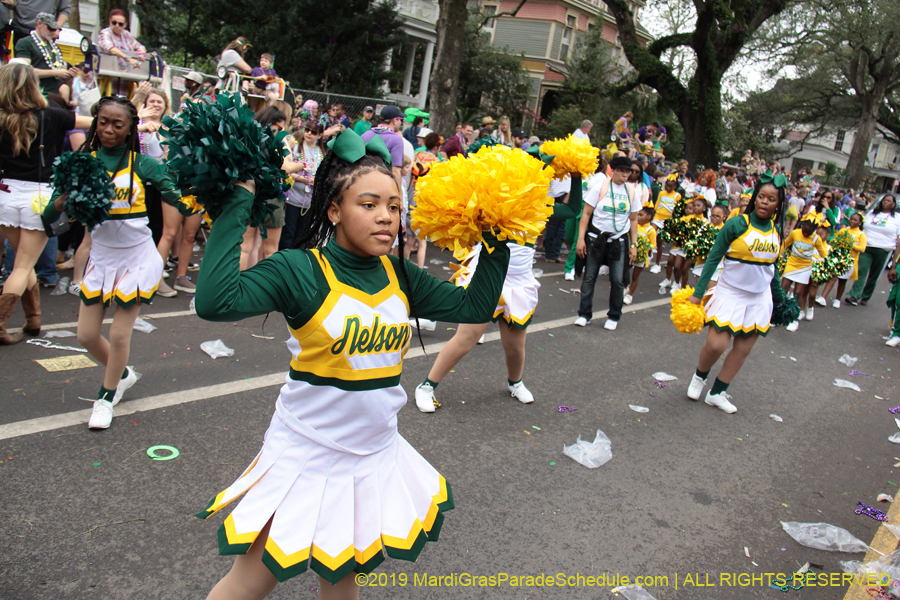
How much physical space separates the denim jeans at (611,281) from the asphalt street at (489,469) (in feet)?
3.88

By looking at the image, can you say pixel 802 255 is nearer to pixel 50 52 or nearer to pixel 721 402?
pixel 721 402

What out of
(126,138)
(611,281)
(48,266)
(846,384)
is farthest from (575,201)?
(48,266)

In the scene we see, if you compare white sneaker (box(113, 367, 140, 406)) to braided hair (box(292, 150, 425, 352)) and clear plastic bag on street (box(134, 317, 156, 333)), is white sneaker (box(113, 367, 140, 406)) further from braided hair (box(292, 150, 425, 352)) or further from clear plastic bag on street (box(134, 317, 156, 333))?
braided hair (box(292, 150, 425, 352))

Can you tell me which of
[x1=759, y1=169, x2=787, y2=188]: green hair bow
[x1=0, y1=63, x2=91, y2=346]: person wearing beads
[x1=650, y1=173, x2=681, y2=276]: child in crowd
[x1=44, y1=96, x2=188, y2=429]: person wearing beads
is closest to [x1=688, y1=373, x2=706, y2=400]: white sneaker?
[x1=759, y1=169, x2=787, y2=188]: green hair bow

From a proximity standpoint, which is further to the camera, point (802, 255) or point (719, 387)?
point (802, 255)

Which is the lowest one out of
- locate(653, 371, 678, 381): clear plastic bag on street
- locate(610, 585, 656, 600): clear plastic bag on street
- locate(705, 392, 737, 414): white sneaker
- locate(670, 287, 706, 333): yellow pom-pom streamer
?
locate(653, 371, 678, 381): clear plastic bag on street

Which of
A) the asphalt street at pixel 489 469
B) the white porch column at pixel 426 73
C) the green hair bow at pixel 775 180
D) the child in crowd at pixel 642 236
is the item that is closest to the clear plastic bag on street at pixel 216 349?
the asphalt street at pixel 489 469

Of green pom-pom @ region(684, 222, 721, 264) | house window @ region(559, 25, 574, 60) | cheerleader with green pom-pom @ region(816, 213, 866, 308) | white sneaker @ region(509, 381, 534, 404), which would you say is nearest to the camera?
white sneaker @ region(509, 381, 534, 404)

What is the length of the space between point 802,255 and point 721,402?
19.4 ft

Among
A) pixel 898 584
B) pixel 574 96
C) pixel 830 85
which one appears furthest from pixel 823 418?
pixel 830 85

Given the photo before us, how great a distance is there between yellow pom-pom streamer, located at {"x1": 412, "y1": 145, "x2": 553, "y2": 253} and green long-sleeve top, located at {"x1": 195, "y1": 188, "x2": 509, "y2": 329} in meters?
0.11

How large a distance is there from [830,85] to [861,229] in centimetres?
4096

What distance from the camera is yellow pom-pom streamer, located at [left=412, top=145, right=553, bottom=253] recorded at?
215 centimetres

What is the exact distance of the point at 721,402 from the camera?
5.67 m
